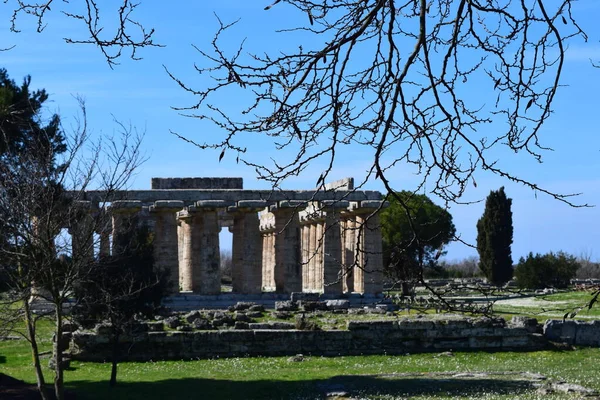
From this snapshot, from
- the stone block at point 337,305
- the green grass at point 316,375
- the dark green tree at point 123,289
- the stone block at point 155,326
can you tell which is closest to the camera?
the green grass at point 316,375

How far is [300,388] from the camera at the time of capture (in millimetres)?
18500

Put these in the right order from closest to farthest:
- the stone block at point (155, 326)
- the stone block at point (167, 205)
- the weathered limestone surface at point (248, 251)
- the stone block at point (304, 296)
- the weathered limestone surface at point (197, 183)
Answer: the stone block at point (155, 326), the stone block at point (304, 296), the stone block at point (167, 205), the weathered limestone surface at point (248, 251), the weathered limestone surface at point (197, 183)

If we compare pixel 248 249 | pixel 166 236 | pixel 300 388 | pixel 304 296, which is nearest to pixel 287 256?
pixel 248 249

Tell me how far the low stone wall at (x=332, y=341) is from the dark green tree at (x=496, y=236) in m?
36.2

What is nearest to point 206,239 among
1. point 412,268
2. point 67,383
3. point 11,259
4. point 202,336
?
point 202,336

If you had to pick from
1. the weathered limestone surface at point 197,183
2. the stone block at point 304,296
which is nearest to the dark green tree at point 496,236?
the weathered limestone surface at point 197,183

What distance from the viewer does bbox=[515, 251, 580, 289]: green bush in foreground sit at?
52.2 metres

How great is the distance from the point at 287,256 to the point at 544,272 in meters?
15.1

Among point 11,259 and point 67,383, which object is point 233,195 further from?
point 11,259

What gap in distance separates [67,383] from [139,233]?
4.50 meters

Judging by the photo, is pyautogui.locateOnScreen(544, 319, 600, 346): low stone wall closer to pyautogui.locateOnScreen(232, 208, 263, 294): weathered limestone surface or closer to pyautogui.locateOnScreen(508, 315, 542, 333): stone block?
pyautogui.locateOnScreen(508, 315, 542, 333): stone block

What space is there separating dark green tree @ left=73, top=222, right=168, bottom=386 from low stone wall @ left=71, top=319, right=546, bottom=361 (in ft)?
4.46

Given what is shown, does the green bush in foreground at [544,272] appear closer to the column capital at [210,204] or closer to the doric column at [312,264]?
the doric column at [312,264]

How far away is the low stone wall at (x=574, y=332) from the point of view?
83.2 ft
